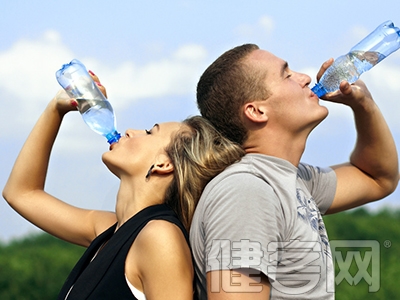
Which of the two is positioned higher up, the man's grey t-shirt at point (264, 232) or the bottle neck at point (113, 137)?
the bottle neck at point (113, 137)

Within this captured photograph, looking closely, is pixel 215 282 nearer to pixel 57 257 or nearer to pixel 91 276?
pixel 91 276

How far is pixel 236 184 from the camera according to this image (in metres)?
2.42

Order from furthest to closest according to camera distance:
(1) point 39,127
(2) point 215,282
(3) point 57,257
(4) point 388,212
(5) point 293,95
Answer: (4) point 388,212 < (3) point 57,257 < (1) point 39,127 < (5) point 293,95 < (2) point 215,282

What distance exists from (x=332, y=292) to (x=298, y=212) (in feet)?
1.31

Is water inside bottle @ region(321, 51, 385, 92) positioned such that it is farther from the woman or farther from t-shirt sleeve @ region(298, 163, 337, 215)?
the woman

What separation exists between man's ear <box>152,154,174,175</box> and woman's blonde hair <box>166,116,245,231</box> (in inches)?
0.9

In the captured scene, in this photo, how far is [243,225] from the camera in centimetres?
230

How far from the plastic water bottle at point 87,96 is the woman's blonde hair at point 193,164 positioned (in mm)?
648

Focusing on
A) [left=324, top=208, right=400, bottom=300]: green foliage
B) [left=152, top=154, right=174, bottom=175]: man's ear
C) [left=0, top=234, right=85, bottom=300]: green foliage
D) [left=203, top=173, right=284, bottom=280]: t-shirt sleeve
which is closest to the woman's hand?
[left=152, top=154, right=174, bottom=175]: man's ear

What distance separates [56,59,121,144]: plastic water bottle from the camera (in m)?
3.31

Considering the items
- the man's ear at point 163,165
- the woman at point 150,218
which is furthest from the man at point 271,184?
the man's ear at point 163,165

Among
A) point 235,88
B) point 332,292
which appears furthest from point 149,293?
point 235,88

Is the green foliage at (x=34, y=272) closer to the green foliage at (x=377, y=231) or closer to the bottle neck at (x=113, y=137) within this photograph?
the green foliage at (x=377, y=231)

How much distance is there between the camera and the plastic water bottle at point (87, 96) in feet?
10.8
